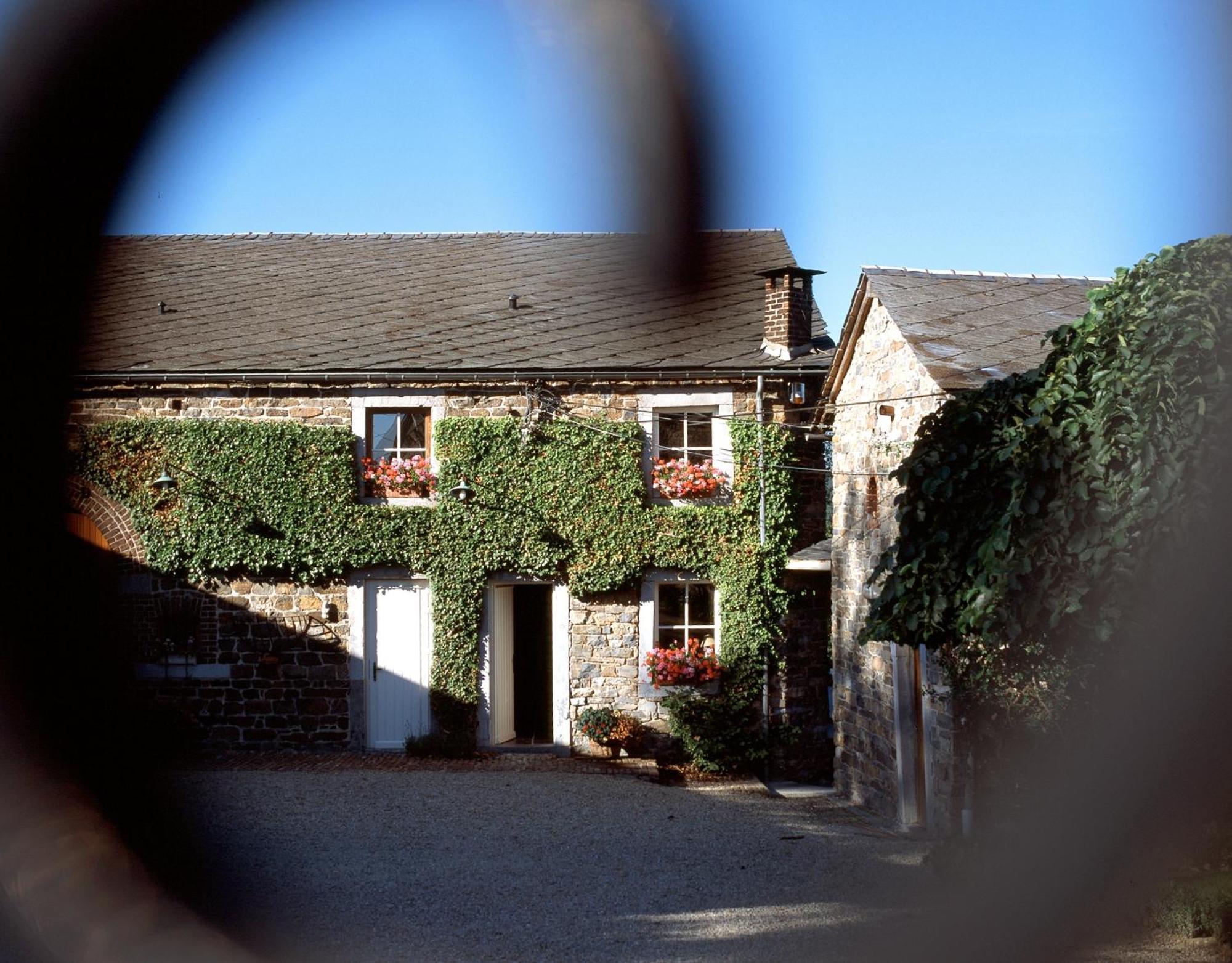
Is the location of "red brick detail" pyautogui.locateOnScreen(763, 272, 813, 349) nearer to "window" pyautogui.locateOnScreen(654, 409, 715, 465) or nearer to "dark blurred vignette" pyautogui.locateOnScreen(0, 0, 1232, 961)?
"window" pyautogui.locateOnScreen(654, 409, 715, 465)

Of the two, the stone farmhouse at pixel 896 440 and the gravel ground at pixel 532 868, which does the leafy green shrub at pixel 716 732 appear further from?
the stone farmhouse at pixel 896 440

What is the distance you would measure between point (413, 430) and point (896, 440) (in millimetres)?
5705

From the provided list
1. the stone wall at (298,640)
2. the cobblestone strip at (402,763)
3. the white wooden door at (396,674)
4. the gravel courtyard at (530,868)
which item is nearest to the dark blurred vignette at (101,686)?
the gravel courtyard at (530,868)

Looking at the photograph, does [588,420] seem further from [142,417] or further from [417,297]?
[142,417]

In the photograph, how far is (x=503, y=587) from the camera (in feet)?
40.2

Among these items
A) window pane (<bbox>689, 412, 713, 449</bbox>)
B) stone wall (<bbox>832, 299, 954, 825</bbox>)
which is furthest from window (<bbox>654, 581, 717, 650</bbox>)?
stone wall (<bbox>832, 299, 954, 825</bbox>)

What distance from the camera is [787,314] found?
11945mm

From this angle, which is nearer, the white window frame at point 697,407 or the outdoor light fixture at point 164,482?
the outdoor light fixture at point 164,482

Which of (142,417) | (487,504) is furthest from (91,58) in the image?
(142,417)

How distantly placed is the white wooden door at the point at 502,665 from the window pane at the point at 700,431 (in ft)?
8.63

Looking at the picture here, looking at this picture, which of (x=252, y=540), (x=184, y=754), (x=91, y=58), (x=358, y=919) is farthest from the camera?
(x=252, y=540)

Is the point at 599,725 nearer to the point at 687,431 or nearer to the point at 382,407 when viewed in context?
the point at 687,431

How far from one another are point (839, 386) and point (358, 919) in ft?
21.2

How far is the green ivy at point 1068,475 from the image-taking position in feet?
12.6
